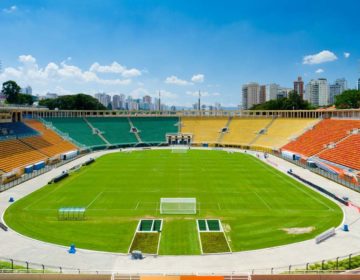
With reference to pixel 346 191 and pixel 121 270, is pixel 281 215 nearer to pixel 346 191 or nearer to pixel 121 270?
pixel 346 191

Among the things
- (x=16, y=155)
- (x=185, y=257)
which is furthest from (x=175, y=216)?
(x=16, y=155)

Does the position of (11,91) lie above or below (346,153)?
above

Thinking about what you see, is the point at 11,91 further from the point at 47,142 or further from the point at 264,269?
the point at 264,269

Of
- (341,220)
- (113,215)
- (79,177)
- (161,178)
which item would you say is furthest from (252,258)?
(79,177)

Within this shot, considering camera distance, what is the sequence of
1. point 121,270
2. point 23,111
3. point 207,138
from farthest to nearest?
point 207,138
point 23,111
point 121,270

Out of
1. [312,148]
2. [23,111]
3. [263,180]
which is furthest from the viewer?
[23,111]

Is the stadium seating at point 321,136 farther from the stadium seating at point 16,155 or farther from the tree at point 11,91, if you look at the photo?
the tree at point 11,91

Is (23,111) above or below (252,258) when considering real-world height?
above
